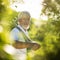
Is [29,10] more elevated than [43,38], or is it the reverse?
[29,10]

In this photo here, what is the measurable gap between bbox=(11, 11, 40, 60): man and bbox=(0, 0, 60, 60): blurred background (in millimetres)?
33

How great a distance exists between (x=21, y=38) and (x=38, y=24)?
0.60 ft

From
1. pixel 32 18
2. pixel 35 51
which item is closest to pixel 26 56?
pixel 35 51

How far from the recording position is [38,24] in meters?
2.55

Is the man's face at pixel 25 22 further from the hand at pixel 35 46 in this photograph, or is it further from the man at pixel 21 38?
the hand at pixel 35 46

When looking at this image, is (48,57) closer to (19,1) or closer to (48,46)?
(48,46)

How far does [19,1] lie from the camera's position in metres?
2.55

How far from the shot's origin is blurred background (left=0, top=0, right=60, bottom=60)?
2512mm

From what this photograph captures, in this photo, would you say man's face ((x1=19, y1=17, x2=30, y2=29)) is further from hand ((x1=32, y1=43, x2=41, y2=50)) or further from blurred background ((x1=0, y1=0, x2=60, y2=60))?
hand ((x1=32, y1=43, x2=41, y2=50))

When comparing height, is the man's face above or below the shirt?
above

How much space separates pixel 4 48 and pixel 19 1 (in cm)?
40

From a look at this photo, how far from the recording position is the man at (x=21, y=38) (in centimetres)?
252

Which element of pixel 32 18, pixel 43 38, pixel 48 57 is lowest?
pixel 48 57

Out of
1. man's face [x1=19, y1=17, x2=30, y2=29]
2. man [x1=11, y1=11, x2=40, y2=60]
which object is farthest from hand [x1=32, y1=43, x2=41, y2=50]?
man's face [x1=19, y1=17, x2=30, y2=29]
